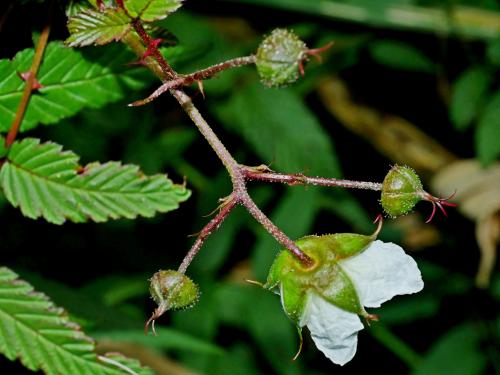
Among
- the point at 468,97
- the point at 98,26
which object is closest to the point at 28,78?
the point at 98,26

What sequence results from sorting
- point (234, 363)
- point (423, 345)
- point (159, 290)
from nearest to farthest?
point (159, 290), point (234, 363), point (423, 345)

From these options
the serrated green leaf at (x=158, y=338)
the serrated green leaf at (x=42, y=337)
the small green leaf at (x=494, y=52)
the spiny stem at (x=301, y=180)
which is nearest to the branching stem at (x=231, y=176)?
the spiny stem at (x=301, y=180)

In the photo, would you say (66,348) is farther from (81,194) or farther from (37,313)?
(81,194)

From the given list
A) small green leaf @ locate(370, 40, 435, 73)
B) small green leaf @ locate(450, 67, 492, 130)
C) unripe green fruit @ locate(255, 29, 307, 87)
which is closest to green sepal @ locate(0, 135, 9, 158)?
unripe green fruit @ locate(255, 29, 307, 87)

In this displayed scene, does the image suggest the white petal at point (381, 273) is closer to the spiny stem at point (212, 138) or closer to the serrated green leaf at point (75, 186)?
the spiny stem at point (212, 138)

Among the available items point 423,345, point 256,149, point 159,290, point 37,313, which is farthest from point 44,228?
point 423,345

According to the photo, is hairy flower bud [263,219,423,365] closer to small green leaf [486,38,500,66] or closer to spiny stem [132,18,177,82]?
spiny stem [132,18,177,82]
